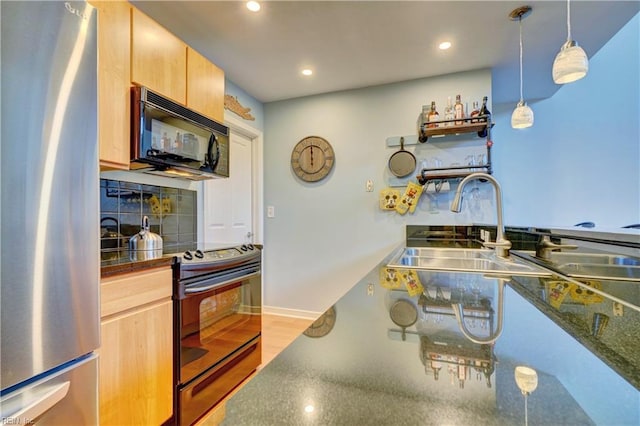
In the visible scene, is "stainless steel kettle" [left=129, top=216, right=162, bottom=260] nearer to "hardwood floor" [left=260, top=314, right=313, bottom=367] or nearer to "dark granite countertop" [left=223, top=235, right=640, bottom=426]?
"hardwood floor" [left=260, top=314, right=313, bottom=367]

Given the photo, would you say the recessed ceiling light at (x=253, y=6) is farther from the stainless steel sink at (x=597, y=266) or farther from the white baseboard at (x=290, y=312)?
the white baseboard at (x=290, y=312)

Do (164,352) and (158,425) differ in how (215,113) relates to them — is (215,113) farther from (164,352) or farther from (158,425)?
(158,425)

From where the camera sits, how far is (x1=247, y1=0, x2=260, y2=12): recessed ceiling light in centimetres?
172

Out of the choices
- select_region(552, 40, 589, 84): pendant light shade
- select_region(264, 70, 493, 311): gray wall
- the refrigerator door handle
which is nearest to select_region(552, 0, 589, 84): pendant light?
select_region(552, 40, 589, 84): pendant light shade

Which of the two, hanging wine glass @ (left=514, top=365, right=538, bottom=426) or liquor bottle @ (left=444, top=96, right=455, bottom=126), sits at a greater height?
liquor bottle @ (left=444, top=96, right=455, bottom=126)

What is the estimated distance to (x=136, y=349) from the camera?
1.26 m

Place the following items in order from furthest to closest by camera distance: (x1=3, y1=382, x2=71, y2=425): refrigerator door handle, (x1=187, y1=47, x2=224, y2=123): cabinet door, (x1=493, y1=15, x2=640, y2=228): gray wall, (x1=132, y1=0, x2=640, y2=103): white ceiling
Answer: (x1=493, y1=15, x2=640, y2=228): gray wall, (x1=187, y1=47, x2=224, y2=123): cabinet door, (x1=132, y1=0, x2=640, y2=103): white ceiling, (x1=3, y1=382, x2=71, y2=425): refrigerator door handle

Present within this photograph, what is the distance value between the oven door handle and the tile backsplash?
33 cm

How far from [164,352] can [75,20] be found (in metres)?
1.37

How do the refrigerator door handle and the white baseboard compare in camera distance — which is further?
the white baseboard

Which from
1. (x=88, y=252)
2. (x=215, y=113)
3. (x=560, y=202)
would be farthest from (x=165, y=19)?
(x=560, y=202)

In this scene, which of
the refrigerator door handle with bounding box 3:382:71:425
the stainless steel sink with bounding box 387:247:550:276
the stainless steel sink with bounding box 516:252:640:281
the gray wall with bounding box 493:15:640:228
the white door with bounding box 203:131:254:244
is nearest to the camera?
the refrigerator door handle with bounding box 3:382:71:425

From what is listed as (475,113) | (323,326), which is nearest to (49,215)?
(323,326)

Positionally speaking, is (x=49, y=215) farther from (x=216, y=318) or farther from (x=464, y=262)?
(x=464, y=262)
